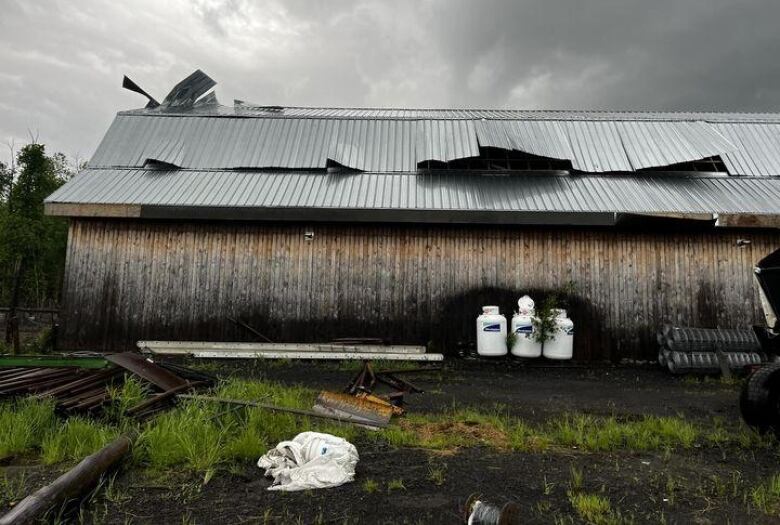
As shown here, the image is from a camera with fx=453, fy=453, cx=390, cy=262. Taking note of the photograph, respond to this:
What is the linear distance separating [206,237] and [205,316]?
68.2 inches

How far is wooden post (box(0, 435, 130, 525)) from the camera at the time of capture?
8.59 feet

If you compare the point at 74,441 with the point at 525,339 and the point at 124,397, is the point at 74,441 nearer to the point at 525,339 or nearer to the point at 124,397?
the point at 124,397

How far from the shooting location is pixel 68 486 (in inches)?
117

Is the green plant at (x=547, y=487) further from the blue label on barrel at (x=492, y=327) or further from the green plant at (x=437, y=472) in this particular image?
the blue label on barrel at (x=492, y=327)

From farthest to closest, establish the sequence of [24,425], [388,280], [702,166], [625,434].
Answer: [702,166] → [388,280] → [625,434] → [24,425]

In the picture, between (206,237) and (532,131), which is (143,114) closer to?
(206,237)

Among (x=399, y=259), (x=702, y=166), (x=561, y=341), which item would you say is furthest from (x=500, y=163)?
(x=702, y=166)

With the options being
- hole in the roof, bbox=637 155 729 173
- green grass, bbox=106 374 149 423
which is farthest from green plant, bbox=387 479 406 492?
hole in the roof, bbox=637 155 729 173

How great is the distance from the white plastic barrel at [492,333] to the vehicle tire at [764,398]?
452cm

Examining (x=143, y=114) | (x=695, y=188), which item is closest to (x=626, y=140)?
(x=695, y=188)

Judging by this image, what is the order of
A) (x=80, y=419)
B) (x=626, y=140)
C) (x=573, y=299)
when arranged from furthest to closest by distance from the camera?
(x=626, y=140), (x=573, y=299), (x=80, y=419)

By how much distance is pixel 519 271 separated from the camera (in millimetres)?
9789

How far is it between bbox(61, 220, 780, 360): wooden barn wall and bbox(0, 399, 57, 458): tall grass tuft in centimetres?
516

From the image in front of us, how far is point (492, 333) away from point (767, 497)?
18.9ft
